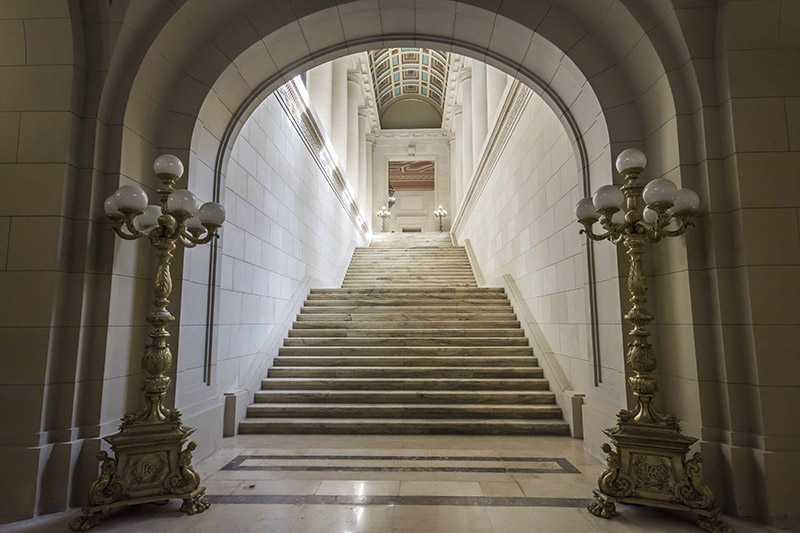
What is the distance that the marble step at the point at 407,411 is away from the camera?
17.4ft

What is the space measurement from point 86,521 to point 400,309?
574 cm

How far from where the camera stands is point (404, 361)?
20.9ft

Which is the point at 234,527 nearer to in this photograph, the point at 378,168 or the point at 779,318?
the point at 779,318

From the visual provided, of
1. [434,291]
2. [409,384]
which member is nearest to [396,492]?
[409,384]

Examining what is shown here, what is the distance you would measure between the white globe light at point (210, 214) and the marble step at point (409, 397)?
3.09 metres

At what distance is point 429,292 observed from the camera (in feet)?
28.0

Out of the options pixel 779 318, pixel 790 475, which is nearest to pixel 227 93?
pixel 779 318

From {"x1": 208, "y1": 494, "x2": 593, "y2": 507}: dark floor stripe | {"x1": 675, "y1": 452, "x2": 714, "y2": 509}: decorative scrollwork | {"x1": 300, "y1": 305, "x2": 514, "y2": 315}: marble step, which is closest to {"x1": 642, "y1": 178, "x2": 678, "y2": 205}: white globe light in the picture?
{"x1": 675, "y1": 452, "x2": 714, "y2": 509}: decorative scrollwork

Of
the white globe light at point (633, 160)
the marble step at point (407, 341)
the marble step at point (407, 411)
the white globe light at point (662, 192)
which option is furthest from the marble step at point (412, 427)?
the white globe light at point (633, 160)

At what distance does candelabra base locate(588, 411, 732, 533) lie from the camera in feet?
9.38

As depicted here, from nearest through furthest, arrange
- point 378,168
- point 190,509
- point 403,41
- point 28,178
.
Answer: point 190,509
point 28,178
point 403,41
point 378,168

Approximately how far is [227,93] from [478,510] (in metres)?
4.48

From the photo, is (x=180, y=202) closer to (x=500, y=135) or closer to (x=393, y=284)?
(x=500, y=135)

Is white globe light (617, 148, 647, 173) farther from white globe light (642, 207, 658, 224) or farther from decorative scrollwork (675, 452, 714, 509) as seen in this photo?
decorative scrollwork (675, 452, 714, 509)
